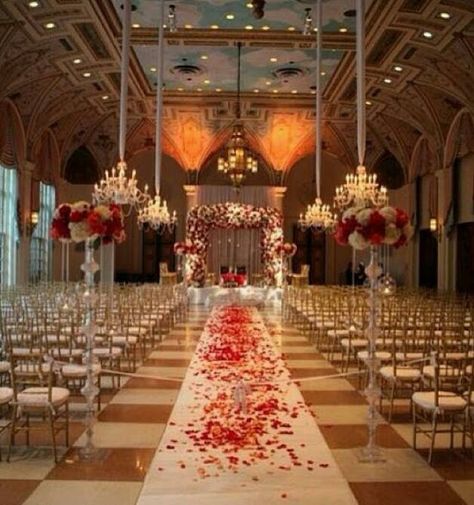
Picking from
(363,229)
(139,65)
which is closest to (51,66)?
(139,65)

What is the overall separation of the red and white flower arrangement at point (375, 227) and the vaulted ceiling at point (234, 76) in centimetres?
1109

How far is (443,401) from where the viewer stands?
21.7 feet

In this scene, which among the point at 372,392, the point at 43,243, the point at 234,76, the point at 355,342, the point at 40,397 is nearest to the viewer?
the point at 40,397

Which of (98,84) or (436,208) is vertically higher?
(98,84)

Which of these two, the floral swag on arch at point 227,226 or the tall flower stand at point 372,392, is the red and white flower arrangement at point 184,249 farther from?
the tall flower stand at point 372,392

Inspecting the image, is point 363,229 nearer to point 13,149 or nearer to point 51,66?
point 51,66

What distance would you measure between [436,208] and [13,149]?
15.9 m

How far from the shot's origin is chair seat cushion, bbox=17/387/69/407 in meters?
6.43

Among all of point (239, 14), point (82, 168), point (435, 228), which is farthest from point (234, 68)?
point (82, 168)

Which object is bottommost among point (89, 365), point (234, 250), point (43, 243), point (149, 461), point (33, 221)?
point (149, 461)

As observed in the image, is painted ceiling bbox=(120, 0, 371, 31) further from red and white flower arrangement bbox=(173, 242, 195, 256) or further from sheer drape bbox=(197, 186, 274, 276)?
sheer drape bbox=(197, 186, 274, 276)

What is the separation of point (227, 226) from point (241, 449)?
856 inches

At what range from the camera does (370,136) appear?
107ft

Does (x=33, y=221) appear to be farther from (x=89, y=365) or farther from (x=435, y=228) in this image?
(x=89, y=365)
